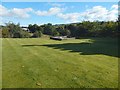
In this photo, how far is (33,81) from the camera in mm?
7219

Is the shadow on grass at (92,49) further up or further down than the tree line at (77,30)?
further down

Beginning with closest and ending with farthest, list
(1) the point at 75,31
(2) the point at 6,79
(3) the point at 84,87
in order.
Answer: (3) the point at 84,87 < (2) the point at 6,79 < (1) the point at 75,31

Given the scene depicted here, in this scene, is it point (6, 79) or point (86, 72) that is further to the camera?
point (86, 72)

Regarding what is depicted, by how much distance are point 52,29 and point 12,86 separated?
208 feet

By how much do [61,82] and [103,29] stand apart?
46.3 metres

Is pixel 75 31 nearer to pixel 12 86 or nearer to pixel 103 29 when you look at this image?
pixel 103 29

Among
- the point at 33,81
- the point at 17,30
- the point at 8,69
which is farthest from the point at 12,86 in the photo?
the point at 17,30

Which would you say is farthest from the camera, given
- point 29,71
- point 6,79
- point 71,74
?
point 29,71

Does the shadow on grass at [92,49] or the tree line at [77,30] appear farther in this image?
the tree line at [77,30]

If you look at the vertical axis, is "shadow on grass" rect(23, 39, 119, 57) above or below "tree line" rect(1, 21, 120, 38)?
below

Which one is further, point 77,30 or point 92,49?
point 77,30

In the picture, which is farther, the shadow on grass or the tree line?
the tree line

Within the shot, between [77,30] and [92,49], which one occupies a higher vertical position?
[77,30]

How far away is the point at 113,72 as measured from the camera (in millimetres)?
8500
